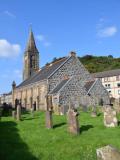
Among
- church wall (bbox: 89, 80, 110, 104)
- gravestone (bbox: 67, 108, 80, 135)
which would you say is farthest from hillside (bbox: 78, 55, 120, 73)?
gravestone (bbox: 67, 108, 80, 135)

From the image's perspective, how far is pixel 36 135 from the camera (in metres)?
19.6

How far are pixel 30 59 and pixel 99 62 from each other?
7505cm

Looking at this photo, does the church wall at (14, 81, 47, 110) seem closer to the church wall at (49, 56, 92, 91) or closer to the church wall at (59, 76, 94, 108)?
the church wall at (49, 56, 92, 91)

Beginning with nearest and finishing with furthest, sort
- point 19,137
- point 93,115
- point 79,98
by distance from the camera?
point 19,137, point 93,115, point 79,98

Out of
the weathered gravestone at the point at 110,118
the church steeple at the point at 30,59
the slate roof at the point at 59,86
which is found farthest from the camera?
the church steeple at the point at 30,59

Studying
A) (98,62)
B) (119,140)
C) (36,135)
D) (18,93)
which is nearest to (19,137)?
(36,135)

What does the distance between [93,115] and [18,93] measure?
43.7 meters

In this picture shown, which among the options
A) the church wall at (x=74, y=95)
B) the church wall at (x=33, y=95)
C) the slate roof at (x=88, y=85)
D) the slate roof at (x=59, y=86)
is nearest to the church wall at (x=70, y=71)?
the slate roof at (x=59, y=86)

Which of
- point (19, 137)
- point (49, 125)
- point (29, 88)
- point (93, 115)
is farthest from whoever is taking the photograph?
point (29, 88)

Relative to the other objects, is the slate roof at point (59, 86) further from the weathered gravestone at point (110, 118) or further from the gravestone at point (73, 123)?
the gravestone at point (73, 123)

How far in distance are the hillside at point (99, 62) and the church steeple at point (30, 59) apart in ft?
171

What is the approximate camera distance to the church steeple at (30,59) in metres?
95.9

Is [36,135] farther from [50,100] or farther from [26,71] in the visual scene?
[26,71]

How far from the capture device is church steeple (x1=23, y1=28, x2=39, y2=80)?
9594 centimetres
